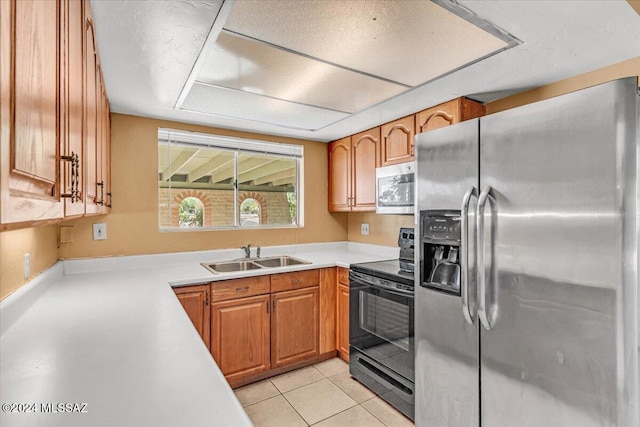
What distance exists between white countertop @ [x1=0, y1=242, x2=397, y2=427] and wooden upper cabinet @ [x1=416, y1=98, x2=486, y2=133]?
200 centimetres

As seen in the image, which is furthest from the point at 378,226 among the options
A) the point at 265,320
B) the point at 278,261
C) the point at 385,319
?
the point at 265,320

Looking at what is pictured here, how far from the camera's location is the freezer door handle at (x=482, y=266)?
144 centimetres

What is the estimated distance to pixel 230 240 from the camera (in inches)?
118

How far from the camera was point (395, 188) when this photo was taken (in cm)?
252

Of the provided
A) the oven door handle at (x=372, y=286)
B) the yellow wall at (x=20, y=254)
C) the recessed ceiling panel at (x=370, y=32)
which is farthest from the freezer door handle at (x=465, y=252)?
the yellow wall at (x=20, y=254)

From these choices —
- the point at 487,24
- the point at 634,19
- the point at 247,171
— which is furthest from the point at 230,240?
the point at 634,19

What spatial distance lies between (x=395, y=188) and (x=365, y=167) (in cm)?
53

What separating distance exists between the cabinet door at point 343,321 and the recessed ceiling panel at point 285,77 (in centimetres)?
153

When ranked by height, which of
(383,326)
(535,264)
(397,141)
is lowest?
(383,326)

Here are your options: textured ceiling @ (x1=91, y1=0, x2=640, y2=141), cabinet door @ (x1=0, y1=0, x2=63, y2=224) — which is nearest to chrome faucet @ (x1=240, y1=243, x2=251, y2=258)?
textured ceiling @ (x1=91, y1=0, x2=640, y2=141)

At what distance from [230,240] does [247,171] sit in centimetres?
70

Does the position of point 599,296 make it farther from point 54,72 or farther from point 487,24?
point 54,72

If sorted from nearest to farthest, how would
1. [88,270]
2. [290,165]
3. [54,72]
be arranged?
1. [54,72]
2. [88,270]
3. [290,165]

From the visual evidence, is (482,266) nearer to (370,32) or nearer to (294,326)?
(370,32)
